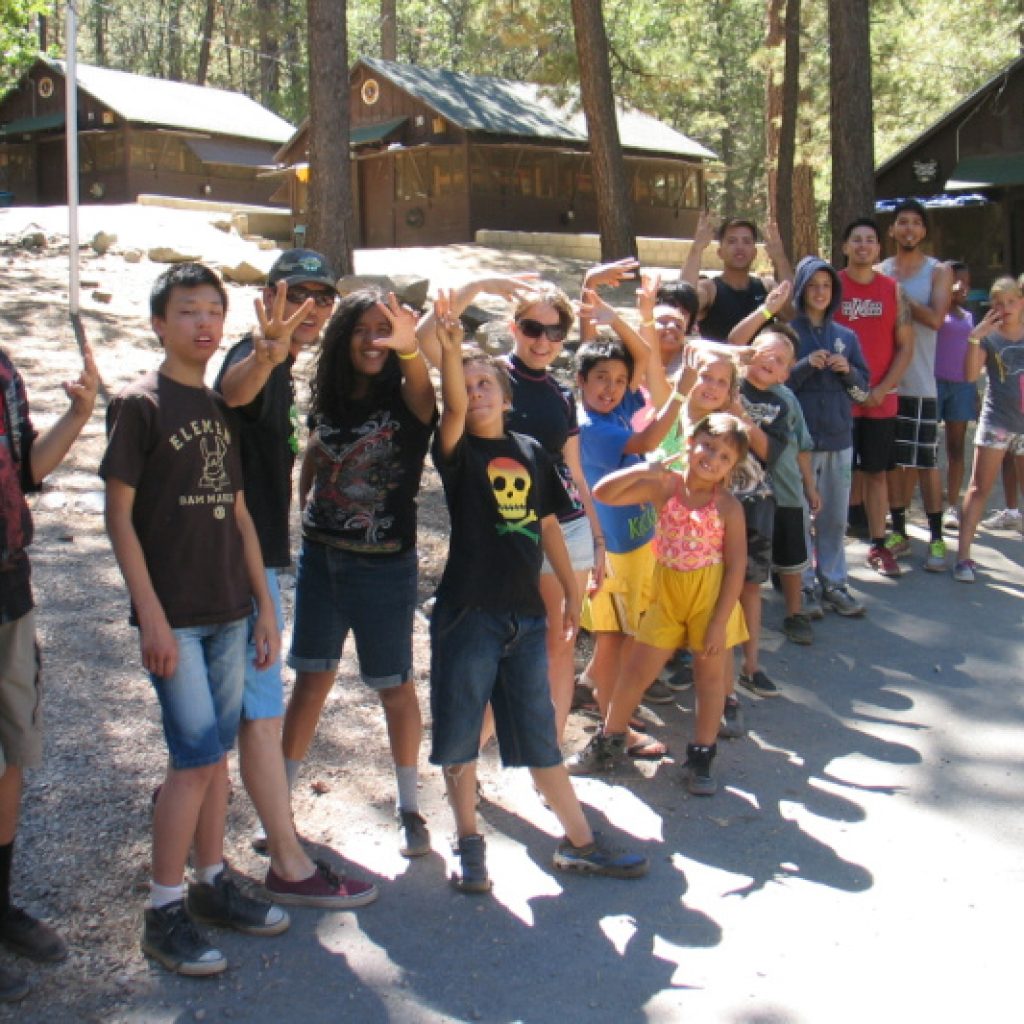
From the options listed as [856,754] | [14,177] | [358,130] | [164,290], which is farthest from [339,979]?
[14,177]

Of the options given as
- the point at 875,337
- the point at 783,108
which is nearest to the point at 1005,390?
the point at 875,337

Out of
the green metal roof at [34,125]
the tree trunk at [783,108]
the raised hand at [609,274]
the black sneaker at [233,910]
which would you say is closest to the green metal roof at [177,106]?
the green metal roof at [34,125]

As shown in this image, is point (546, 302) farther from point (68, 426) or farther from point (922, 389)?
point (922, 389)

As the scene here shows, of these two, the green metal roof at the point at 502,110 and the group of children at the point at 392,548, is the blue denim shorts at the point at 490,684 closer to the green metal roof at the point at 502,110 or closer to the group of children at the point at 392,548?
the group of children at the point at 392,548

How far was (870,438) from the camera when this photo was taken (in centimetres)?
719

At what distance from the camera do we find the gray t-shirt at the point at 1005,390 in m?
7.37

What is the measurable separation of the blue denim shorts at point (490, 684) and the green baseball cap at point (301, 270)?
3.45 feet

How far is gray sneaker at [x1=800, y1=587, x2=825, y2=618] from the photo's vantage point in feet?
20.9

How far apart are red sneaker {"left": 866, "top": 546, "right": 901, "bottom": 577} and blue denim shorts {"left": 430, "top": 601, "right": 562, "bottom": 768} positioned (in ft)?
13.5

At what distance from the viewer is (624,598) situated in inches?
185

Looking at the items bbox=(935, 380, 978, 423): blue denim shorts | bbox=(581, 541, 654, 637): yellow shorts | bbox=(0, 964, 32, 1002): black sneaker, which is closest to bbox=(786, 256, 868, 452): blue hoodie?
bbox=(935, 380, 978, 423): blue denim shorts

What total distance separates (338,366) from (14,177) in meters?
40.2

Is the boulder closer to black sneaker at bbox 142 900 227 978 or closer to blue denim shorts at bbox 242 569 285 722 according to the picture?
blue denim shorts at bbox 242 569 285 722

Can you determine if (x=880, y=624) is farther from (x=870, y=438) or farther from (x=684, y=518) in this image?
(x=684, y=518)
